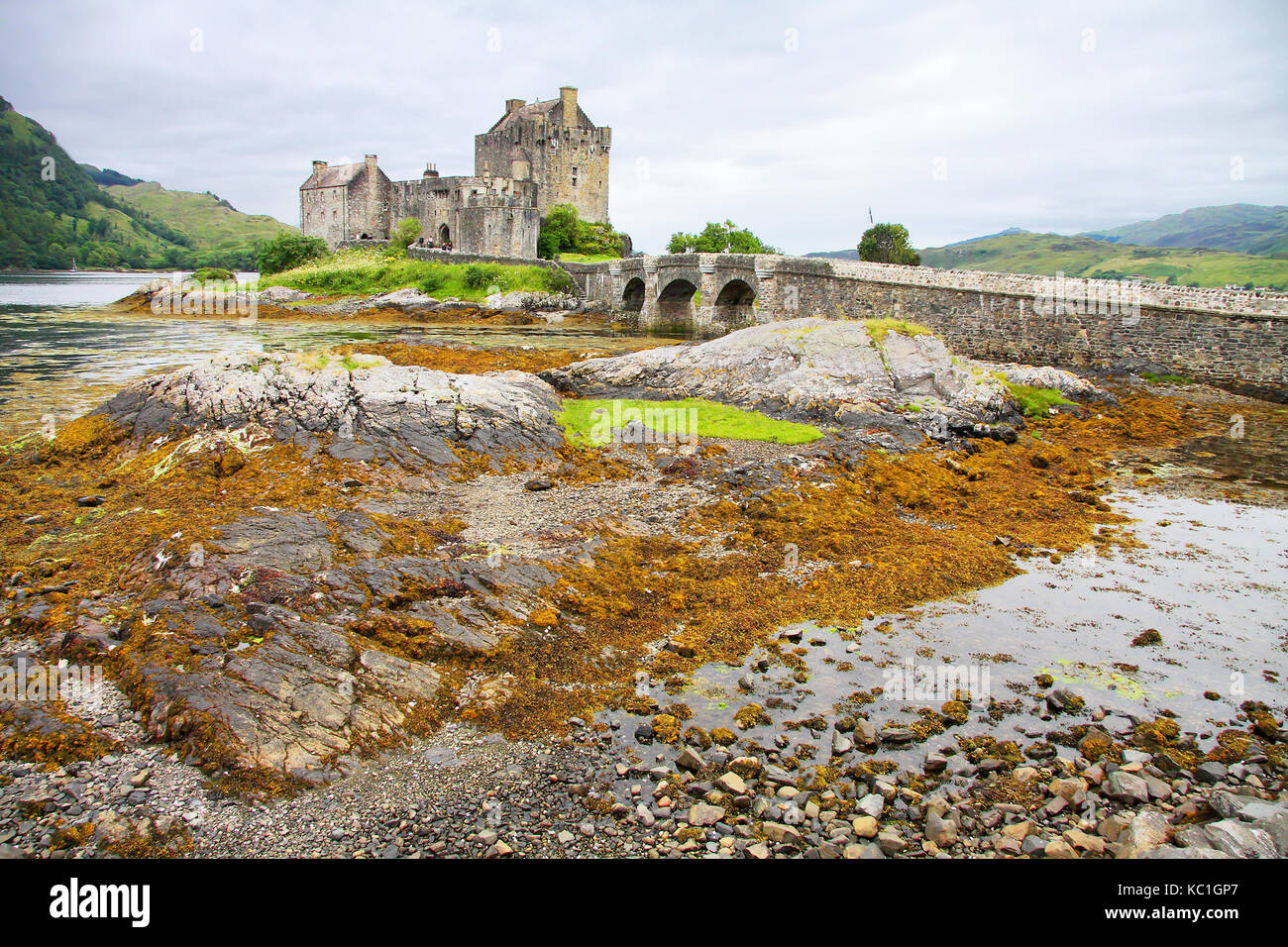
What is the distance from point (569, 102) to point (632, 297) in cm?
2858

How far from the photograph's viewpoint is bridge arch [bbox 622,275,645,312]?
6006 cm

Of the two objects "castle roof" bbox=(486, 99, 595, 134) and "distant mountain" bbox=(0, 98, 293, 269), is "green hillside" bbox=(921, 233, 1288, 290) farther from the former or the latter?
"distant mountain" bbox=(0, 98, 293, 269)

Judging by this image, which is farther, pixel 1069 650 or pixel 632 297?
pixel 632 297

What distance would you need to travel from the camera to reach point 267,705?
7316 millimetres

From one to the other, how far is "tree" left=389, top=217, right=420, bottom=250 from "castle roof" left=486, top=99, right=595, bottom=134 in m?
14.2

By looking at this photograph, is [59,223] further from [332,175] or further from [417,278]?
[417,278]

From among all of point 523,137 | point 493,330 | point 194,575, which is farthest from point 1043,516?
point 523,137

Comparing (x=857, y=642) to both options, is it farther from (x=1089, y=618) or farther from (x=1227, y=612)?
(x=1227, y=612)

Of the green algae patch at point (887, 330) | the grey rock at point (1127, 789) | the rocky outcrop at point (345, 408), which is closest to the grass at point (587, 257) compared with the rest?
the green algae patch at point (887, 330)

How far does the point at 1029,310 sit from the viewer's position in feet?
112
